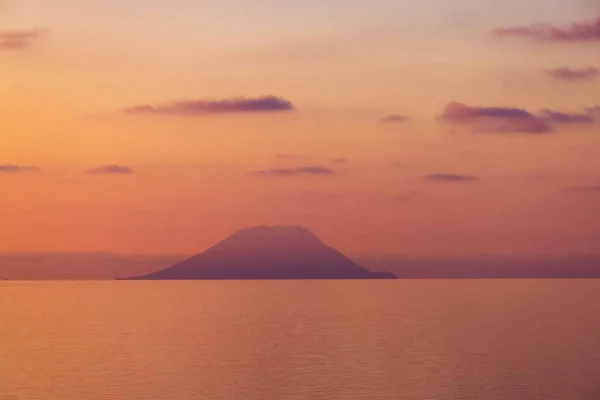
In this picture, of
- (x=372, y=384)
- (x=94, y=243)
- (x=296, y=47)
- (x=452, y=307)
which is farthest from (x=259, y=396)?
(x=452, y=307)

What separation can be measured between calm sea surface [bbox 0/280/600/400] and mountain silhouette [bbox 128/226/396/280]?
22.7 inches

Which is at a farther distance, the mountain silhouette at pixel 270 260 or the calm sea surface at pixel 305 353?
the mountain silhouette at pixel 270 260

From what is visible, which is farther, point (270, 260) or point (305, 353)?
point (270, 260)

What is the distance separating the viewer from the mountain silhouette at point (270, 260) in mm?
5922

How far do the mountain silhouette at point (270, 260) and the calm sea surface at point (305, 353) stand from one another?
58 cm

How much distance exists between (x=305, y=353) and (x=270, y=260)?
87 centimetres

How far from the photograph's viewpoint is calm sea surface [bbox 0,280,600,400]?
4703mm

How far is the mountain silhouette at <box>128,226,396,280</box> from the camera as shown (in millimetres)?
5922

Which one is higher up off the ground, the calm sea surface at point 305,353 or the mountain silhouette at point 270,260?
the mountain silhouette at point 270,260

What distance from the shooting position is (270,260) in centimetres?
631

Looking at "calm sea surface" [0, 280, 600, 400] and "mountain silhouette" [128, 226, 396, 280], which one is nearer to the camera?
"calm sea surface" [0, 280, 600, 400]

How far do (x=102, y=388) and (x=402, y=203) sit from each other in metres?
2.60

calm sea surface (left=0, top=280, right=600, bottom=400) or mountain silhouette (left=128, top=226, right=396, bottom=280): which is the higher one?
mountain silhouette (left=128, top=226, right=396, bottom=280)

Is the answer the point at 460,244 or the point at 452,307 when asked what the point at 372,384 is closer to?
the point at 460,244
